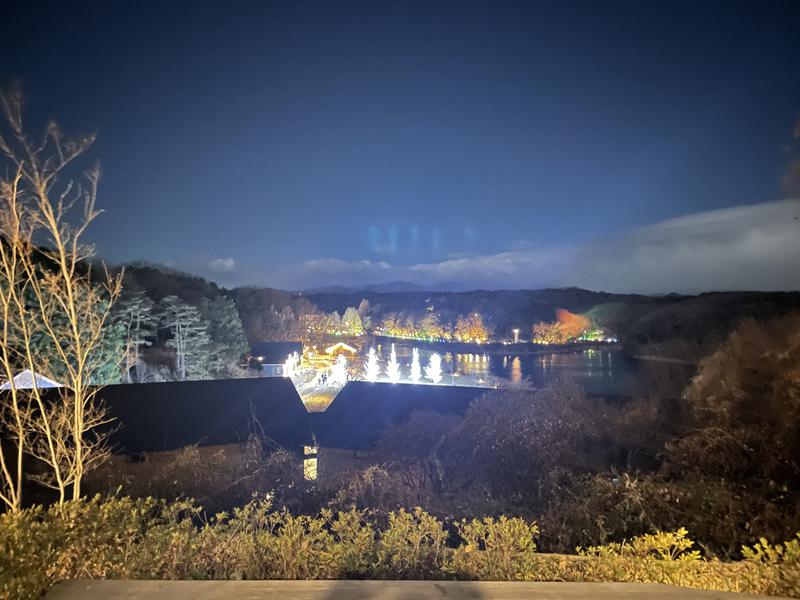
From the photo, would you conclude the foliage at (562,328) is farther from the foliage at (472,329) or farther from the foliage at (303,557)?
the foliage at (303,557)

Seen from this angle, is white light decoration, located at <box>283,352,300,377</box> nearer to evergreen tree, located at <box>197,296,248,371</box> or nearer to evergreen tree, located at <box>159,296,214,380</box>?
evergreen tree, located at <box>197,296,248,371</box>

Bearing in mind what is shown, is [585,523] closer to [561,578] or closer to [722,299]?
[561,578]

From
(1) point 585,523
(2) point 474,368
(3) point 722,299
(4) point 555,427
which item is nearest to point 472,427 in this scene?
(4) point 555,427

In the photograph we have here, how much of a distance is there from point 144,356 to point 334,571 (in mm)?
35369

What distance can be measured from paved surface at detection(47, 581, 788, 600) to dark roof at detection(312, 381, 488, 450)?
1641 centimetres

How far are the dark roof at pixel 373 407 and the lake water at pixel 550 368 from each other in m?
5.68

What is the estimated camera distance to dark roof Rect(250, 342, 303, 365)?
44.3 m

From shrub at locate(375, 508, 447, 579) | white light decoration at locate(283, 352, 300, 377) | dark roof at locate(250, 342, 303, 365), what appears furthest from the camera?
dark roof at locate(250, 342, 303, 365)

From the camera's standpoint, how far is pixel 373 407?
908 inches

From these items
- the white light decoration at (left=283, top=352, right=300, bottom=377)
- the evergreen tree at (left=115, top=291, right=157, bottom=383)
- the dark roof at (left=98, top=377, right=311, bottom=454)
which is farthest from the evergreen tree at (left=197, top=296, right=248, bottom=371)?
the dark roof at (left=98, top=377, right=311, bottom=454)

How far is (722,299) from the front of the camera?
31.1 metres

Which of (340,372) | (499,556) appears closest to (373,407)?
(499,556)

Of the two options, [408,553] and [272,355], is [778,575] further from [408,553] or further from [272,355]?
[272,355]

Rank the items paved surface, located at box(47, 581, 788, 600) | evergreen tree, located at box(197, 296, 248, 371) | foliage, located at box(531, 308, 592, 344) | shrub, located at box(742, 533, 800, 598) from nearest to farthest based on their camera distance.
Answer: paved surface, located at box(47, 581, 788, 600) < shrub, located at box(742, 533, 800, 598) < evergreen tree, located at box(197, 296, 248, 371) < foliage, located at box(531, 308, 592, 344)
